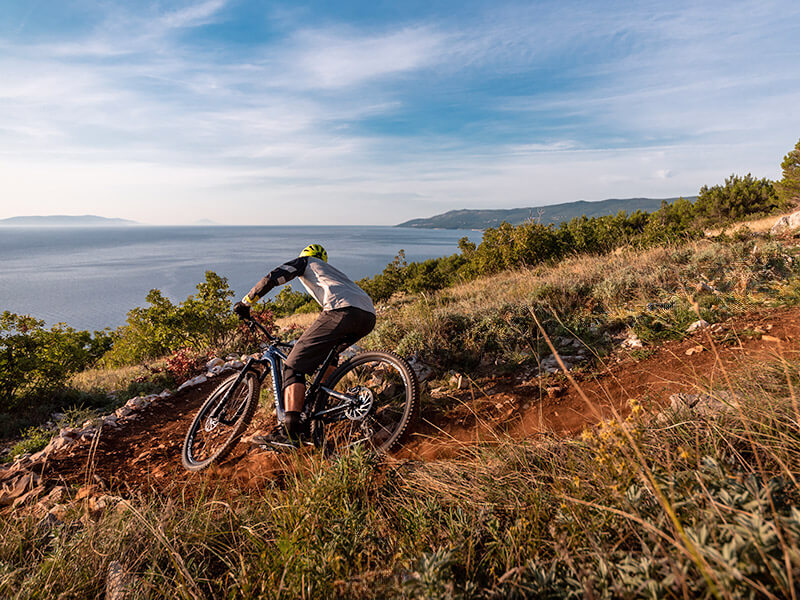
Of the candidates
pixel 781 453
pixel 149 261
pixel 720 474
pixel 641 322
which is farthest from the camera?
pixel 149 261

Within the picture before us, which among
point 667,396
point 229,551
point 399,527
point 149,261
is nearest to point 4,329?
point 229,551

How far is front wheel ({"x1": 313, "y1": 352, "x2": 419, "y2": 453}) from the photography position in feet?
12.4

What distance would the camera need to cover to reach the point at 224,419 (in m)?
4.29

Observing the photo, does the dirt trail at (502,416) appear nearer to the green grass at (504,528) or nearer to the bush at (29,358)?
the green grass at (504,528)

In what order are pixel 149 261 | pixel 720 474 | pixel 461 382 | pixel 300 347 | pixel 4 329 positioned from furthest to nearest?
pixel 149 261, pixel 4 329, pixel 461 382, pixel 300 347, pixel 720 474

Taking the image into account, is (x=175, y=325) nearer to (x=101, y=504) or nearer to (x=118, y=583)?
(x=101, y=504)

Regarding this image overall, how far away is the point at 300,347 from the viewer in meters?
4.00

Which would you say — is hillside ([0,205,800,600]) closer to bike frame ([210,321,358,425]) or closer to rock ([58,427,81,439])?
rock ([58,427,81,439])

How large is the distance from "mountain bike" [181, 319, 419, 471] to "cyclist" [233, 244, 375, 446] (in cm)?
12

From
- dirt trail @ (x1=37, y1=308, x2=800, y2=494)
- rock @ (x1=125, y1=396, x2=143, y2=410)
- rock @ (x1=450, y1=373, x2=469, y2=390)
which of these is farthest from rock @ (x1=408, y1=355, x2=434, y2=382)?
rock @ (x1=125, y1=396, x2=143, y2=410)

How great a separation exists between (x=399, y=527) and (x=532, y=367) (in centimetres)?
336

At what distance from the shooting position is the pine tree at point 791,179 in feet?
82.2

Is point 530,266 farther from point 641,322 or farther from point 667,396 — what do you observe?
point 667,396

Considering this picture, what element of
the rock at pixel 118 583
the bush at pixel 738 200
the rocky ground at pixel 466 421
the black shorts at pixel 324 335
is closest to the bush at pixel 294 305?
the rocky ground at pixel 466 421
